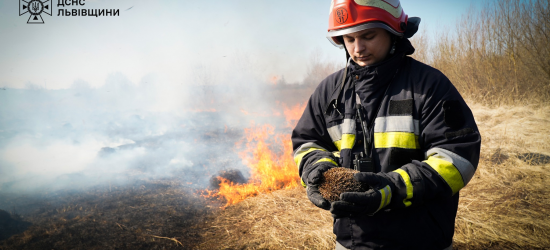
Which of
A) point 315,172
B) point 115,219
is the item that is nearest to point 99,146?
point 115,219

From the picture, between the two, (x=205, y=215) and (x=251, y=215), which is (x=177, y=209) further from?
(x=251, y=215)

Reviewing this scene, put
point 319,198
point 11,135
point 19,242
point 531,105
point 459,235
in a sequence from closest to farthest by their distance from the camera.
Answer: point 319,198 < point 459,235 < point 19,242 < point 11,135 < point 531,105

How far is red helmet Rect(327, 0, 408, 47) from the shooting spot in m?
1.63

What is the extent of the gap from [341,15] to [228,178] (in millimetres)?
5572

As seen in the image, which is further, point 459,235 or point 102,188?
point 102,188

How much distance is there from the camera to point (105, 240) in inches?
163

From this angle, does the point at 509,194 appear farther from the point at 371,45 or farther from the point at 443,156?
the point at 371,45

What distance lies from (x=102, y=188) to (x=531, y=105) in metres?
13.9

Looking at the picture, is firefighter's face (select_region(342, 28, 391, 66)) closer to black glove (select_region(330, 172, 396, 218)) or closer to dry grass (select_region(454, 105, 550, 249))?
black glove (select_region(330, 172, 396, 218))

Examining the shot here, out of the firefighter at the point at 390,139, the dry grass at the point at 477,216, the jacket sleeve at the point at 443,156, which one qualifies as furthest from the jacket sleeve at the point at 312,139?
the dry grass at the point at 477,216

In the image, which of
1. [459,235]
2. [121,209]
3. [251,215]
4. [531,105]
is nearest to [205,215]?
[251,215]

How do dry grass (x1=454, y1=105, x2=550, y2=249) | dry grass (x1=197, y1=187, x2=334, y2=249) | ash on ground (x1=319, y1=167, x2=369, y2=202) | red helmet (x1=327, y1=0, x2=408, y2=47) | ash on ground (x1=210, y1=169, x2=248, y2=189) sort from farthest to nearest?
ash on ground (x1=210, y1=169, x2=248, y2=189) < dry grass (x1=197, y1=187, x2=334, y2=249) < dry grass (x1=454, y1=105, x2=550, y2=249) < red helmet (x1=327, y1=0, x2=408, y2=47) < ash on ground (x1=319, y1=167, x2=369, y2=202)

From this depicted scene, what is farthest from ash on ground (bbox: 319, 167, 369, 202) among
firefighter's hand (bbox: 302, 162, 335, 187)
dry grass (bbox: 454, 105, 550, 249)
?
dry grass (bbox: 454, 105, 550, 249)

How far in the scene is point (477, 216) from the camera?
156 inches
